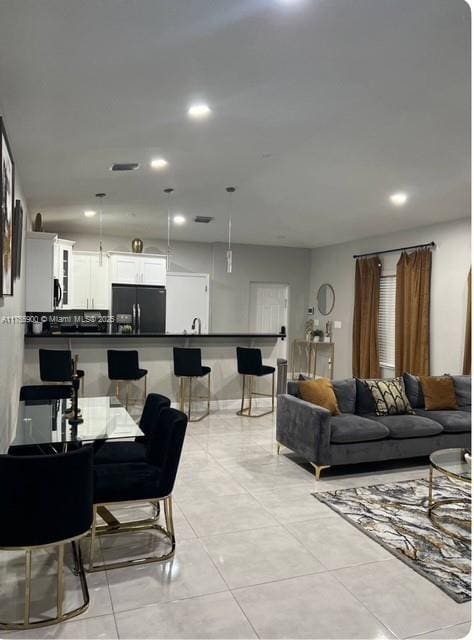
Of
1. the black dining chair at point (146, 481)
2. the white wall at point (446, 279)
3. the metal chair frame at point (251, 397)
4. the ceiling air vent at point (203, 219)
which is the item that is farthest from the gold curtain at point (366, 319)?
the black dining chair at point (146, 481)

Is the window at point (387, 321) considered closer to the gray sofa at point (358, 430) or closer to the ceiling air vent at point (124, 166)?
the gray sofa at point (358, 430)

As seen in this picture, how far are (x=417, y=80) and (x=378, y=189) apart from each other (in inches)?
96.9

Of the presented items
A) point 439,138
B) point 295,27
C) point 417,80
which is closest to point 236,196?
point 439,138

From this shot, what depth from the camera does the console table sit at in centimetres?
934

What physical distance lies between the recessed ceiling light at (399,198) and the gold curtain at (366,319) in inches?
89.5

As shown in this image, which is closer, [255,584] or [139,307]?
[255,584]

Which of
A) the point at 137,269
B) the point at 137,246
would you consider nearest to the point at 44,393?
the point at 137,269

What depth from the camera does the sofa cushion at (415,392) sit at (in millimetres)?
5207

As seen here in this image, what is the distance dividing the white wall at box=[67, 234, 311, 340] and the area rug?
19.3 ft

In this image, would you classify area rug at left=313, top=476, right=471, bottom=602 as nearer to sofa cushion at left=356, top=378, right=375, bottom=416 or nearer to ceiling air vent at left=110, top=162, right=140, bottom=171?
sofa cushion at left=356, top=378, right=375, bottom=416

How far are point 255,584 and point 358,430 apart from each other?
202cm

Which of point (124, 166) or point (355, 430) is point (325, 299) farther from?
point (124, 166)

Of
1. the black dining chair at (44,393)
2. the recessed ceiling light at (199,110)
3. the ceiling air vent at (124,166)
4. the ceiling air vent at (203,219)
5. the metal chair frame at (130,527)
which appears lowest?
the metal chair frame at (130,527)

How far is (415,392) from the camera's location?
5.23 m
